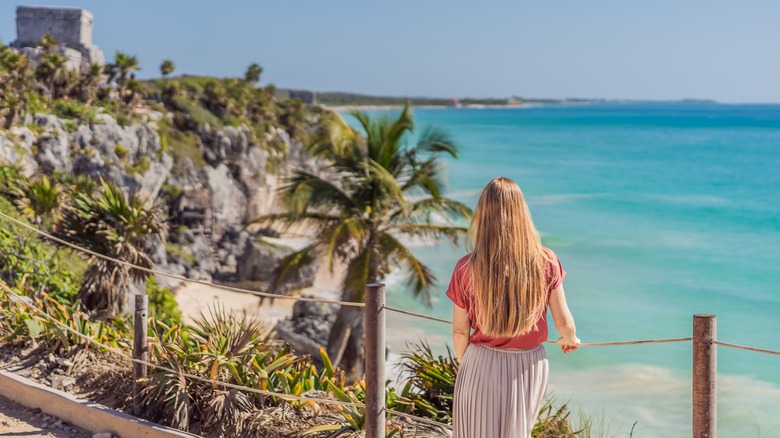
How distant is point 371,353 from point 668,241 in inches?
1589

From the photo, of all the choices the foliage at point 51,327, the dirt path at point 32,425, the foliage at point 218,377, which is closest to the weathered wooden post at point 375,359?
the foliage at point 218,377

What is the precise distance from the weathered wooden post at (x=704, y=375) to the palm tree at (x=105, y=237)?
730 centimetres

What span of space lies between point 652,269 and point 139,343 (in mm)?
33471

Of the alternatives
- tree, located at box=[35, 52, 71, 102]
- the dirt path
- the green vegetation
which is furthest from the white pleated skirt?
tree, located at box=[35, 52, 71, 102]

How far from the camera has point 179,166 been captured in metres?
36.7

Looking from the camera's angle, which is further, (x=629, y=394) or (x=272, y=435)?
(x=629, y=394)

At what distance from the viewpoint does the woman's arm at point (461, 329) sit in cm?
332

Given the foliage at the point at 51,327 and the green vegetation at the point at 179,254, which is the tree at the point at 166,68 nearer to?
the green vegetation at the point at 179,254

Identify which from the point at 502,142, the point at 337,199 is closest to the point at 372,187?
the point at 337,199

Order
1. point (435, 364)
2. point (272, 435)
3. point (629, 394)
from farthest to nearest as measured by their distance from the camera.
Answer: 1. point (629, 394)
2. point (435, 364)
3. point (272, 435)

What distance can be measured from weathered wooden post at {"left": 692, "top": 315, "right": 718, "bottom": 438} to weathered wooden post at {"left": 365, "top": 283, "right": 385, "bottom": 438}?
156cm

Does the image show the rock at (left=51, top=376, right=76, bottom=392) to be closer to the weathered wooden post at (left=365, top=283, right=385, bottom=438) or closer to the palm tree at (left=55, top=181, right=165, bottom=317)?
the weathered wooden post at (left=365, top=283, right=385, bottom=438)

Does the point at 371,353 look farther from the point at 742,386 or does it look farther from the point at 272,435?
the point at 742,386

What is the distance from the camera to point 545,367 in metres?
3.36
